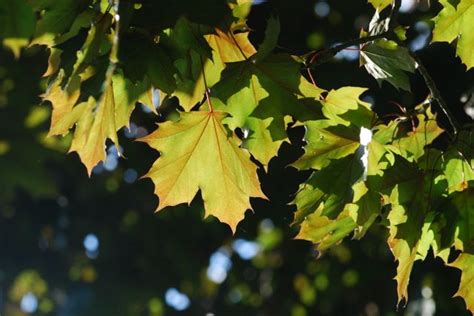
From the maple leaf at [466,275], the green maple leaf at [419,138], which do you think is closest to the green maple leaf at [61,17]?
the green maple leaf at [419,138]

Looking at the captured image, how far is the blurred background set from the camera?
3979 millimetres

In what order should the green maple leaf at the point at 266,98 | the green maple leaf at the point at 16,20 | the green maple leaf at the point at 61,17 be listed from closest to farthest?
the green maple leaf at the point at 16,20 → the green maple leaf at the point at 61,17 → the green maple leaf at the point at 266,98

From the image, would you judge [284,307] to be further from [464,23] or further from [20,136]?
[464,23]

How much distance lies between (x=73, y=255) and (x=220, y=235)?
3.41 feet

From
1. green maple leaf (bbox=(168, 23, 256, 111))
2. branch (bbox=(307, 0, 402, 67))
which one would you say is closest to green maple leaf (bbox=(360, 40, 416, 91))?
branch (bbox=(307, 0, 402, 67))

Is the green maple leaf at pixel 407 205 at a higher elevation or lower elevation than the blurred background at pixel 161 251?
higher

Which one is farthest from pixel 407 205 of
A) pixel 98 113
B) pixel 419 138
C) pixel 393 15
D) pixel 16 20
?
pixel 16 20

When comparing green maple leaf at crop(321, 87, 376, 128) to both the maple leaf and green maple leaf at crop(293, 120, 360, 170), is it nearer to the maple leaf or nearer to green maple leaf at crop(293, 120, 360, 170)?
green maple leaf at crop(293, 120, 360, 170)

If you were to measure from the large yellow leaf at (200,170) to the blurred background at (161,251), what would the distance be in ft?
7.38

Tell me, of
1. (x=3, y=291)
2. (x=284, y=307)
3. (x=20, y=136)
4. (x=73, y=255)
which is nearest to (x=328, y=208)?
(x=20, y=136)

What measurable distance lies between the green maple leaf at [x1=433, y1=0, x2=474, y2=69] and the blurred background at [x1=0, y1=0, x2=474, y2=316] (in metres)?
2.31

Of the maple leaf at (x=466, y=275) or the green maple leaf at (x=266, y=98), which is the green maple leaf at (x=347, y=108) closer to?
the green maple leaf at (x=266, y=98)

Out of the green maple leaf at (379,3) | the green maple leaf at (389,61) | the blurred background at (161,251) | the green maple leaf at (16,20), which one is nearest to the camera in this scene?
the green maple leaf at (16,20)

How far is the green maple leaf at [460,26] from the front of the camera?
146 centimetres
